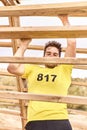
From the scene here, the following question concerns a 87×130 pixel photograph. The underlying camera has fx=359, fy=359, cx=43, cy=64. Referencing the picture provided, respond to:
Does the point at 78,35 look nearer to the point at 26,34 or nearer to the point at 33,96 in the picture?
the point at 26,34

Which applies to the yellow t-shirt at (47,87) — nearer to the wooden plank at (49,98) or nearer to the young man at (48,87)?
the young man at (48,87)

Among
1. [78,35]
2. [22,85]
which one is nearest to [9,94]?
[78,35]

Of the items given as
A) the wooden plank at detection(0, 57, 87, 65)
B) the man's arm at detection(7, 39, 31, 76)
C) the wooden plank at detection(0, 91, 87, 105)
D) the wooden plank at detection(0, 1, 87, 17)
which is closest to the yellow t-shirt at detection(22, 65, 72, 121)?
the man's arm at detection(7, 39, 31, 76)

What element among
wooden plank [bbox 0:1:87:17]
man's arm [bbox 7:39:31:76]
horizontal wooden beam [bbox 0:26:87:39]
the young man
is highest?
wooden plank [bbox 0:1:87:17]

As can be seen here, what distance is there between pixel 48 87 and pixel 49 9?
32.9 inches

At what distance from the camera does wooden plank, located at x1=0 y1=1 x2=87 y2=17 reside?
1.40 meters

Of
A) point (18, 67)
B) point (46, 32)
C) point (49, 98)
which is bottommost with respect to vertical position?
point (49, 98)

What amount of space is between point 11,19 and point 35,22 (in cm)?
28

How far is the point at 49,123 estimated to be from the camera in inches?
83.4

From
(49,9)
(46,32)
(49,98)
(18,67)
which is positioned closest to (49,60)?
(46,32)

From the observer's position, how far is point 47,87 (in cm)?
219

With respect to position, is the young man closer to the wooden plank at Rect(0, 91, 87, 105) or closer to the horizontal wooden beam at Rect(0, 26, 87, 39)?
the wooden plank at Rect(0, 91, 87, 105)

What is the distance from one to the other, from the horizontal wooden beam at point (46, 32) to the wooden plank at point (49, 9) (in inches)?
2.5

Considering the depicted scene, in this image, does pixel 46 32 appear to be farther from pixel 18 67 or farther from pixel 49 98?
pixel 18 67
